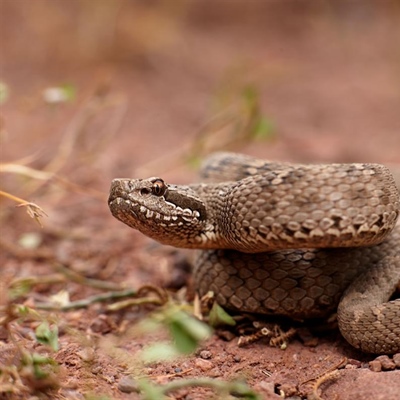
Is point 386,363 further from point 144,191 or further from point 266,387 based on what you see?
point 144,191

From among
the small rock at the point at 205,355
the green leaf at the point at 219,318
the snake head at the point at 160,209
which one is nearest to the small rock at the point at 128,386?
the small rock at the point at 205,355

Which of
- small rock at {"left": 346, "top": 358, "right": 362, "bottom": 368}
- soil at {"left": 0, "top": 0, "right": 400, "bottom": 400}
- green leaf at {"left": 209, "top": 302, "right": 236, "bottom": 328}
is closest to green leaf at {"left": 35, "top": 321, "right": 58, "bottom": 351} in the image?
soil at {"left": 0, "top": 0, "right": 400, "bottom": 400}

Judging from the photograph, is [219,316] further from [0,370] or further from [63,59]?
[63,59]

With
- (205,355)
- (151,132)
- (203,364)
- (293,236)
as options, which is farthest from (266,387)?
(151,132)

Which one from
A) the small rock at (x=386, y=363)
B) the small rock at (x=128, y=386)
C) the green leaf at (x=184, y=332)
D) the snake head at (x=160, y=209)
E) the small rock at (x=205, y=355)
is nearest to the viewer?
the green leaf at (x=184, y=332)

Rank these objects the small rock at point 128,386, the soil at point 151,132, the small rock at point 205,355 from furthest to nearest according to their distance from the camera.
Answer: the small rock at point 205,355, the soil at point 151,132, the small rock at point 128,386

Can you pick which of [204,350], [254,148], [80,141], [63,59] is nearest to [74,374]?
[204,350]

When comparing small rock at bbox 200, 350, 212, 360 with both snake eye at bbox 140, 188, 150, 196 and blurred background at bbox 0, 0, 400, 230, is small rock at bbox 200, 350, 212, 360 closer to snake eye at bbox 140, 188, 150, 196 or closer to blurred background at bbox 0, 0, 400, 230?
snake eye at bbox 140, 188, 150, 196

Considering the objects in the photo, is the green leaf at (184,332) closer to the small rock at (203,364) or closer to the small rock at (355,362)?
the small rock at (203,364)
